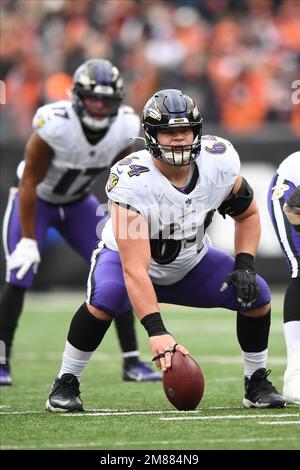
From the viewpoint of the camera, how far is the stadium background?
11.6 meters

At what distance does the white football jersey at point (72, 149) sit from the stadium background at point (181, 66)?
4734 mm

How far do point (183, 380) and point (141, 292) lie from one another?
1.29 feet

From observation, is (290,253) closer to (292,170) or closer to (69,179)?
(292,170)

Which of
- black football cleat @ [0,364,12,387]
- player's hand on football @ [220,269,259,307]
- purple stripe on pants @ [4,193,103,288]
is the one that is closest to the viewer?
player's hand on football @ [220,269,259,307]

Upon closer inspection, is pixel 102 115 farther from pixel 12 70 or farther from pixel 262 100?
pixel 12 70

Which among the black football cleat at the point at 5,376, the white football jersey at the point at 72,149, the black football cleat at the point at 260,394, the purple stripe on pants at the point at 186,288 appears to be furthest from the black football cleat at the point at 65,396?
the white football jersey at the point at 72,149

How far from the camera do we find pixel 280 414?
4.50 metres

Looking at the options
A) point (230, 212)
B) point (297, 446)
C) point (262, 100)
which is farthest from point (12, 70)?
point (297, 446)

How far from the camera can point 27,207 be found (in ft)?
20.3

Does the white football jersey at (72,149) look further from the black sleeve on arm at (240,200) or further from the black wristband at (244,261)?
the black wristband at (244,261)

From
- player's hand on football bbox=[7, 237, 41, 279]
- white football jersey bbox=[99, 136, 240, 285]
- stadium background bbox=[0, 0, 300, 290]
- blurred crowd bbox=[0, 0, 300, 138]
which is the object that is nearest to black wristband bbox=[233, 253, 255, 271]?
white football jersey bbox=[99, 136, 240, 285]

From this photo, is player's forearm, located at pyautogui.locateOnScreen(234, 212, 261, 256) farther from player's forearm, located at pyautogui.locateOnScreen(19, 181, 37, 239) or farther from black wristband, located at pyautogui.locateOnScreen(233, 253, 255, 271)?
player's forearm, located at pyautogui.locateOnScreen(19, 181, 37, 239)

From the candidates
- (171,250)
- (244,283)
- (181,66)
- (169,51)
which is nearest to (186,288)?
(171,250)

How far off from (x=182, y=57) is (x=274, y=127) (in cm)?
146
